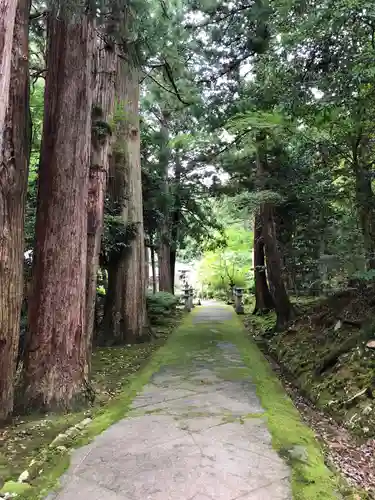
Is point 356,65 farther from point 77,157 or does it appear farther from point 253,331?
point 253,331

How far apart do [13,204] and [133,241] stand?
20.0 ft

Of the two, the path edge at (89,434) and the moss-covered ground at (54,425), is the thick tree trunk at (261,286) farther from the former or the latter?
the moss-covered ground at (54,425)

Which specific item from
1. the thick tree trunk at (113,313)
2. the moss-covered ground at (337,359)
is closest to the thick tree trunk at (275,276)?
the moss-covered ground at (337,359)

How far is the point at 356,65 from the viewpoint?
498 centimetres

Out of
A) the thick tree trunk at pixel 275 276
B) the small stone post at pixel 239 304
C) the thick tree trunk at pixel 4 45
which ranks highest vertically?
the thick tree trunk at pixel 4 45

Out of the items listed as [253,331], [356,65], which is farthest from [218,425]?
[253,331]

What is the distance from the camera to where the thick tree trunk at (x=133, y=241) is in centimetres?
1005

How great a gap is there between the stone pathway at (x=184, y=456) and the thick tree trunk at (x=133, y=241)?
14.8 feet

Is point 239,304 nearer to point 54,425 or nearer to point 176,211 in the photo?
point 176,211

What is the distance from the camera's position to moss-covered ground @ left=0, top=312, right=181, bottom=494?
338cm

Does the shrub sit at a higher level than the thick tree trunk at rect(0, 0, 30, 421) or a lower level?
lower

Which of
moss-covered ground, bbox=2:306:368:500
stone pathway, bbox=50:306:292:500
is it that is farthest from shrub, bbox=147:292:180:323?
stone pathway, bbox=50:306:292:500

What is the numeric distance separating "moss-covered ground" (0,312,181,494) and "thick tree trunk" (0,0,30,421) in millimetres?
317

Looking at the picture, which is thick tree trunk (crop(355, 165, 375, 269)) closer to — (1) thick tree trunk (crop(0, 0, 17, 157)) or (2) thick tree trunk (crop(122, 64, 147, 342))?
(2) thick tree trunk (crop(122, 64, 147, 342))
